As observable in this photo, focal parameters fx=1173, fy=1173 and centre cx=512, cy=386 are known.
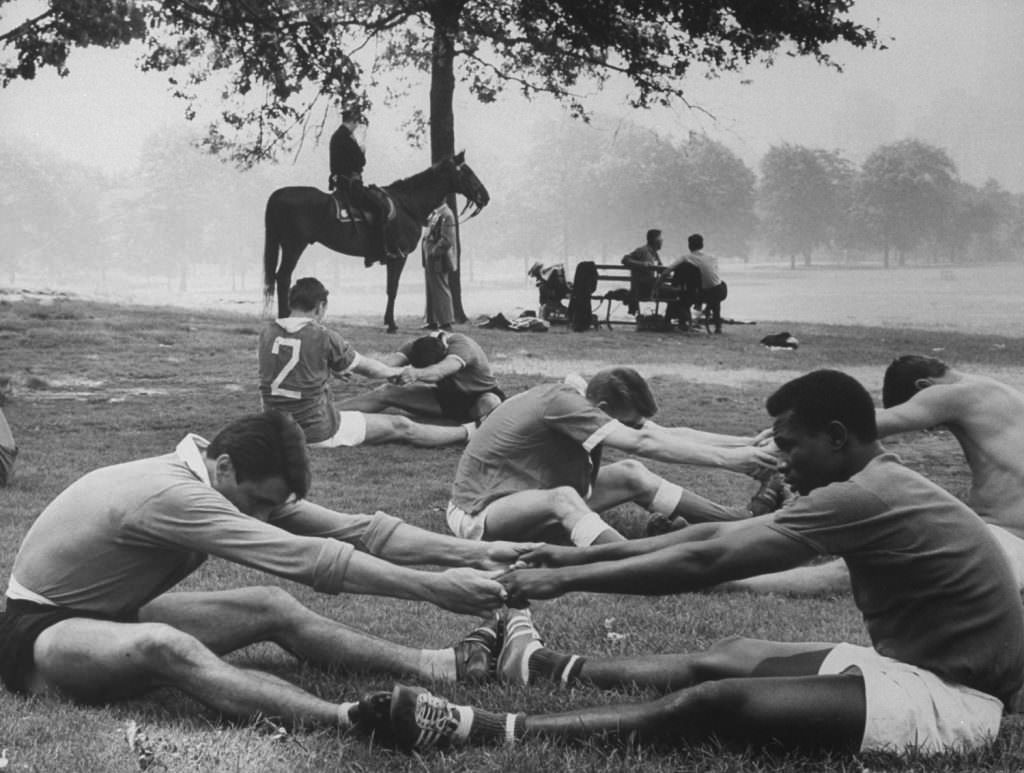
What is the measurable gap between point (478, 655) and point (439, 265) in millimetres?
16748

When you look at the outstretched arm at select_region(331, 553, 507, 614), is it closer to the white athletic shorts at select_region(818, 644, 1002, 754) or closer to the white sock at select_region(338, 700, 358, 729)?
the white sock at select_region(338, 700, 358, 729)

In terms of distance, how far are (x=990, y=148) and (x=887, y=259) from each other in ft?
39.6

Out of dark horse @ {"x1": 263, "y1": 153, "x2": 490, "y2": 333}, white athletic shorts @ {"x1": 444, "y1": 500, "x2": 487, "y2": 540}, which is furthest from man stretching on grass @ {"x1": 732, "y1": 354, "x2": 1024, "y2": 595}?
dark horse @ {"x1": 263, "y1": 153, "x2": 490, "y2": 333}

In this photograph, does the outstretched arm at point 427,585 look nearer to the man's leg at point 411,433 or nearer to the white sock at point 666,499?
the white sock at point 666,499

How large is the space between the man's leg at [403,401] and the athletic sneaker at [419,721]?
648cm

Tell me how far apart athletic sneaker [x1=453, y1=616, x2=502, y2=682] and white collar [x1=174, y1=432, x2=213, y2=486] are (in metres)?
1.04

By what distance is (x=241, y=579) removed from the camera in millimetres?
5609

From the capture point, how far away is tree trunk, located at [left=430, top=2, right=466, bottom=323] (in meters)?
23.0

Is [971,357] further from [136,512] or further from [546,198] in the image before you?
[546,198]

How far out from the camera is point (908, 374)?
5.57 meters

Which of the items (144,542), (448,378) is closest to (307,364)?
(448,378)

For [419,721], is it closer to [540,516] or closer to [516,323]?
[540,516]

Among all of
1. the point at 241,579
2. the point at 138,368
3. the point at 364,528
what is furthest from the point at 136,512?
the point at 138,368

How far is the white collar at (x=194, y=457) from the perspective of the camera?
3.77 meters
